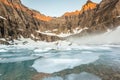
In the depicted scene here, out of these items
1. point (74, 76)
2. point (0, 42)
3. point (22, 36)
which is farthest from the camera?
point (22, 36)

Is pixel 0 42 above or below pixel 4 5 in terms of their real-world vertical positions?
below

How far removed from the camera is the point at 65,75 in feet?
75.0

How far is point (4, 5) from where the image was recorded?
183 metres

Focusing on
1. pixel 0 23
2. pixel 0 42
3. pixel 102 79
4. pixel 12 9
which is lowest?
Answer: pixel 102 79

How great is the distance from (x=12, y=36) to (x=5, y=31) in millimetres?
4998

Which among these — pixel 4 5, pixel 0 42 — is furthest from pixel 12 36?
pixel 4 5

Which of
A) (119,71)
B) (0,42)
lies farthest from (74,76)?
(0,42)

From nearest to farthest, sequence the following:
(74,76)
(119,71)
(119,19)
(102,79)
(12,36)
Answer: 1. (102,79)
2. (74,76)
3. (119,71)
4. (12,36)
5. (119,19)

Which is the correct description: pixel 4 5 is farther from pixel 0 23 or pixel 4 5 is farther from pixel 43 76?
pixel 43 76

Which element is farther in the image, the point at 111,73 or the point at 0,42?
the point at 0,42

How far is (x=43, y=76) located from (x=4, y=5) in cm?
16879

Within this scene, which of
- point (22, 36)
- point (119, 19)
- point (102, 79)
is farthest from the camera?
point (119, 19)

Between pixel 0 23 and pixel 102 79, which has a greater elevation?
pixel 0 23

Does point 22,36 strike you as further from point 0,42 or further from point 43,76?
point 43,76
